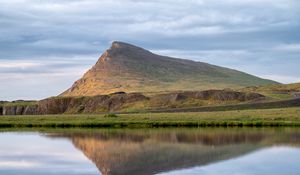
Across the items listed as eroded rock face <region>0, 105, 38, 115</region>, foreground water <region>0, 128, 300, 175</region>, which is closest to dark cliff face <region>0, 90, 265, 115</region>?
eroded rock face <region>0, 105, 38, 115</region>

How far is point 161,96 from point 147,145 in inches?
3252

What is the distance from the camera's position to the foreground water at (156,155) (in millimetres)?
21406

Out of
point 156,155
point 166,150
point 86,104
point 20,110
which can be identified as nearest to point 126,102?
point 86,104

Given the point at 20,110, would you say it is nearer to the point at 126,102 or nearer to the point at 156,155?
the point at 126,102

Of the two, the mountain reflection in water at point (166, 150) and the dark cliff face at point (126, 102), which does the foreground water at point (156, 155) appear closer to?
the mountain reflection in water at point (166, 150)

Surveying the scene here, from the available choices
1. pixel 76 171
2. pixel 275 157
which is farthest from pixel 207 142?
pixel 76 171

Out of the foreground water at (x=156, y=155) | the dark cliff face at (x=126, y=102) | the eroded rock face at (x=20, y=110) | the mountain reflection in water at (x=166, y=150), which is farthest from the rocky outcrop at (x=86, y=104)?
the foreground water at (x=156, y=155)

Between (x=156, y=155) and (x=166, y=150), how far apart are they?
8.15 feet

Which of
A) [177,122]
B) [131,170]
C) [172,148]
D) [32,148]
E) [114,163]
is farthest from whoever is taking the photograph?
[177,122]

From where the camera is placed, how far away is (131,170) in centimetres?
2120

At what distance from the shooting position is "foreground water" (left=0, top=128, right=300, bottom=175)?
21406 millimetres

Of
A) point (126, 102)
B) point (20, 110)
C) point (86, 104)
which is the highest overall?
point (126, 102)

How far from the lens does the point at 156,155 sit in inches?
1030

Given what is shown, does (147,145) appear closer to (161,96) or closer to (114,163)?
(114,163)
